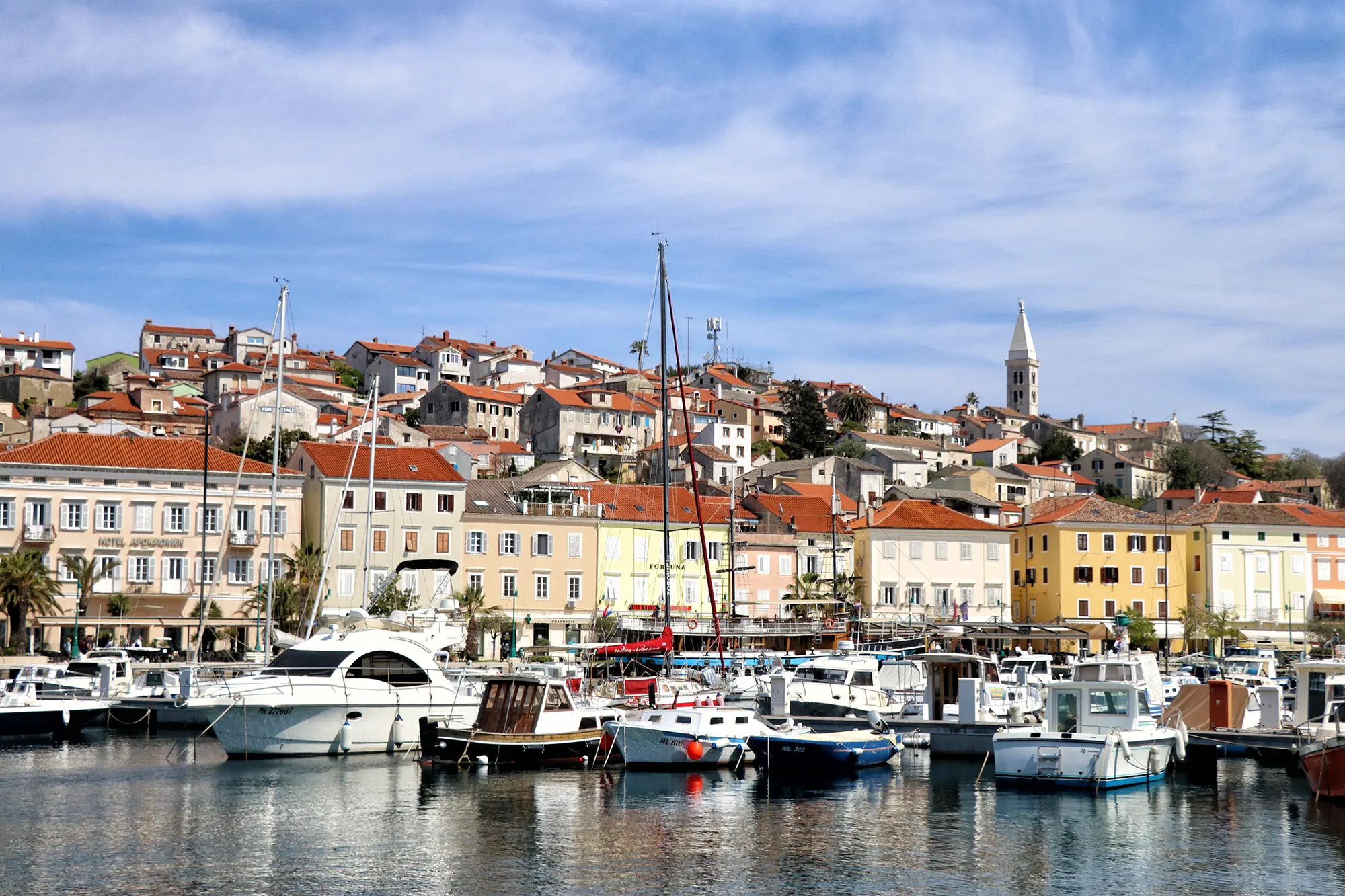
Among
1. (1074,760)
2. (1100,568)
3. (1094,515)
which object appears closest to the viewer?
(1074,760)

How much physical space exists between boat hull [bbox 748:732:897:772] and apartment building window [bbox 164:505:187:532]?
131 feet

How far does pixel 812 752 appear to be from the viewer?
40.1 metres

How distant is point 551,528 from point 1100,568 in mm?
33606

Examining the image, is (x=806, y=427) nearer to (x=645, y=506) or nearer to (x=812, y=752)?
(x=645, y=506)

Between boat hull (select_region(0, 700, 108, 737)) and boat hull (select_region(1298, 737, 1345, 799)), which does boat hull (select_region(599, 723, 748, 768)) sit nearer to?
boat hull (select_region(1298, 737, 1345, 799))

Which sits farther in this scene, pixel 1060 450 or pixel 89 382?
pixel 1060 450

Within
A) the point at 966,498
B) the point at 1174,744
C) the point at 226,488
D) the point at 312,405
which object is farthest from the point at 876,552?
the point at 312,405

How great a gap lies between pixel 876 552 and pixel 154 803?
187ft

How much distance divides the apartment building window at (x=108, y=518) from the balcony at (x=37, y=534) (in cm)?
209

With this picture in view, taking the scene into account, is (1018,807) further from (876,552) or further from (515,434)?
(515,434)

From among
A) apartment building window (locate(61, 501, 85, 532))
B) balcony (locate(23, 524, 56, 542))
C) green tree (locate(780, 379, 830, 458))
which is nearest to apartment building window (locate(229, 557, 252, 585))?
apartment building window (locate(61, 501, 85, 532))

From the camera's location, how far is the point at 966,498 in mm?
108125

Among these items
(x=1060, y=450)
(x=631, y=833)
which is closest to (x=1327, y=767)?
(x=631, y=833)

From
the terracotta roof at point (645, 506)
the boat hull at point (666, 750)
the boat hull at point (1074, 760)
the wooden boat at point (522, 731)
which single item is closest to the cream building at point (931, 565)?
the terracotta roof at point (645, 506)
